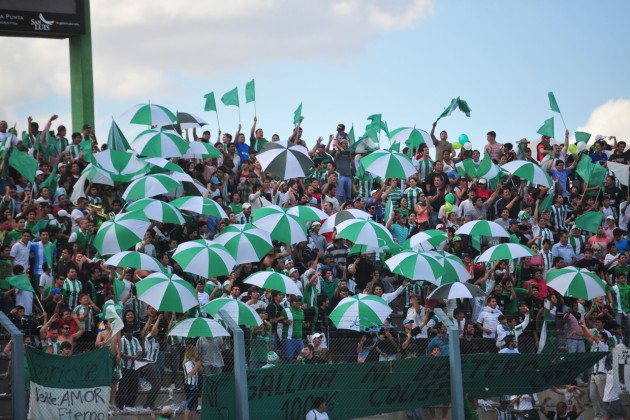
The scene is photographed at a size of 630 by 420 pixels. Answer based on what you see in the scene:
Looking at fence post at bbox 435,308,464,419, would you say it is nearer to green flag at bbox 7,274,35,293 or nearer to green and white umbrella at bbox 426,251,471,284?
green and white umbrella at bbox 426,251,471,284

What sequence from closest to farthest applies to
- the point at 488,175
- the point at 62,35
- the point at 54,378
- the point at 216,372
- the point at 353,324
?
1. the point at 54,378
2. the point at 216,372
3. the point at 353,324
4. the point at 488,175
5. the point at 62,35

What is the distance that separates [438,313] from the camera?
17234 mm

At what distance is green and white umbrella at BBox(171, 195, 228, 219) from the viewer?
23.5 metres

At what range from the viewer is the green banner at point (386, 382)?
1683 cm

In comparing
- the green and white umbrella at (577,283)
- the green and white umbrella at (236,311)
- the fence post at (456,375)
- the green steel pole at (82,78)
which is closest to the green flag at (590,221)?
the green and white umbrella at (577,283)

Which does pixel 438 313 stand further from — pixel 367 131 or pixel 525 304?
pixel 367 131

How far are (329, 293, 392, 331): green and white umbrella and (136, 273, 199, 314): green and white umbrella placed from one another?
7.49ft

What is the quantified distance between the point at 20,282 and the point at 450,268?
23.5 feet

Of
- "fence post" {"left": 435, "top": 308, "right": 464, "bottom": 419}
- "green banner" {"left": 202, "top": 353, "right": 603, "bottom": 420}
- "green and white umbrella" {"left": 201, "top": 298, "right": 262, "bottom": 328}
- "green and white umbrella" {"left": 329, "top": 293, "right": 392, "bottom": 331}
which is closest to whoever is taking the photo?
"green banner" {"left": 202, "top": 353, "right": 603, "bottom": 420}

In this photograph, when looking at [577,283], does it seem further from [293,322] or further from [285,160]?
[285,160]

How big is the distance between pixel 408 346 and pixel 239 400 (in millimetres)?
3447

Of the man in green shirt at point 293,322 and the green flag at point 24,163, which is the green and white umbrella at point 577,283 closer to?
the man in green shirt at point 293,322

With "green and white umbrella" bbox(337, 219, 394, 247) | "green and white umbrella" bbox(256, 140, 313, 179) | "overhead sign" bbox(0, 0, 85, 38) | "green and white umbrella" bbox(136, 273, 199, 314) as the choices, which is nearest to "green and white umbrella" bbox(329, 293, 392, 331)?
"green and white umbrella" bbox(136, 273, 199, 314)

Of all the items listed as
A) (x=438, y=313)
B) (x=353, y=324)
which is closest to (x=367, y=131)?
(x=353, y=324)
